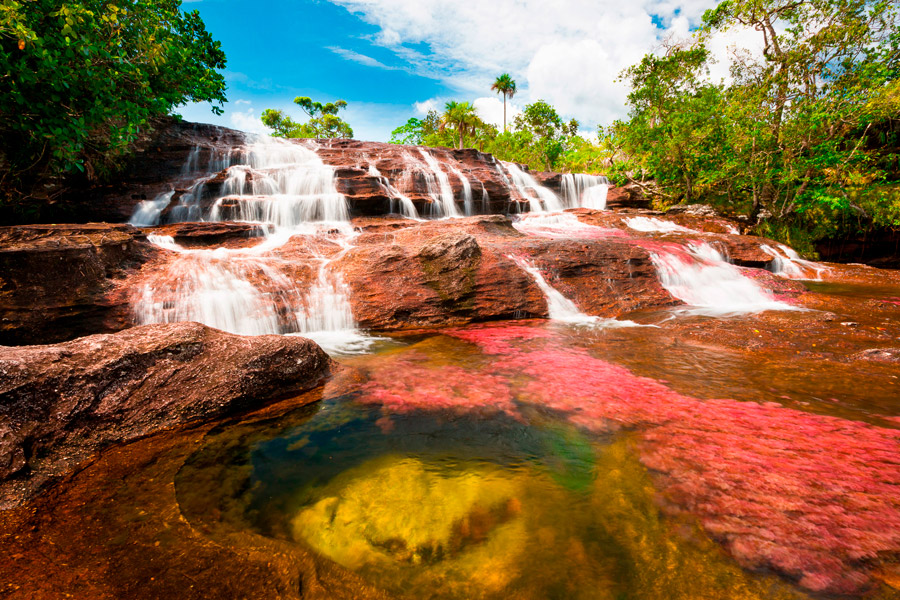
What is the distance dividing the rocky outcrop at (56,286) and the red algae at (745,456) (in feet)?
15.8

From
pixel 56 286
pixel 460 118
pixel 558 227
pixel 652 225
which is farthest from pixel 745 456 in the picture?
pixel 460 118

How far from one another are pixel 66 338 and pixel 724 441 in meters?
8.17

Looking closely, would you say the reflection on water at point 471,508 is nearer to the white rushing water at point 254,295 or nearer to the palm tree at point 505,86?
the white rushing water at point 254,295

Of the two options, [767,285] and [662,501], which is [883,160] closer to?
[767,285]

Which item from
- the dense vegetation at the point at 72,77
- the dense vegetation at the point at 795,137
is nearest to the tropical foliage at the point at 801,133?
the dense vegetation at the point at 795,137

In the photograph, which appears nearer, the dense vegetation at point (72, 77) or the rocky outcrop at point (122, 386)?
the rocky outcrop at point (122, 386)

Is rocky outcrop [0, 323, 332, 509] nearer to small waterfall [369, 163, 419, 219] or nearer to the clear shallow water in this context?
the clear shallow water

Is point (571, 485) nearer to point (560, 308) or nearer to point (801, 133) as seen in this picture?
point (560, 308)

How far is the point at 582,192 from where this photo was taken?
21.9 metres

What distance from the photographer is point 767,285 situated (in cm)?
866

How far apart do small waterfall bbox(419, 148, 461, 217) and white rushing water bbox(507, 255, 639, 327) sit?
803cm

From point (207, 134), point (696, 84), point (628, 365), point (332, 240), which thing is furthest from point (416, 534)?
point (696, 84)

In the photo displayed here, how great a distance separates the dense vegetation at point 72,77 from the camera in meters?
5.56

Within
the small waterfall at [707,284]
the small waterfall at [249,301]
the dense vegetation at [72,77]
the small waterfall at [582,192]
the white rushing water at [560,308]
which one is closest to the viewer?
the dense vegetation at [72,77]
